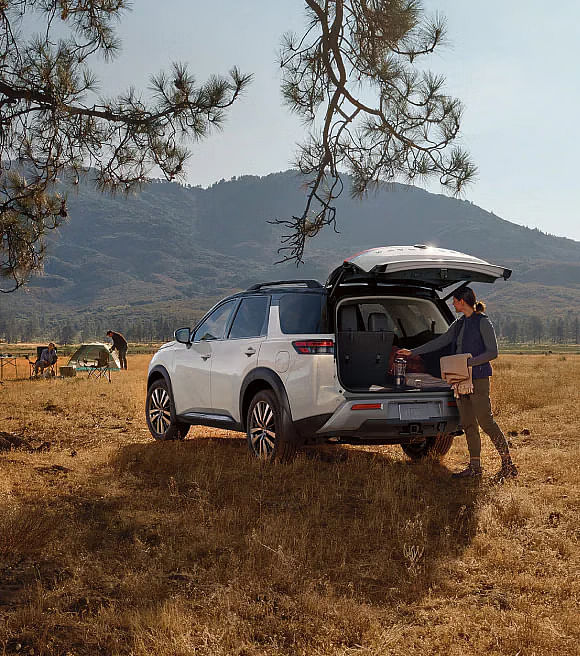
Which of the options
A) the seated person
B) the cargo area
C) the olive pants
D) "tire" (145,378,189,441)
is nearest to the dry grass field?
the olive pants

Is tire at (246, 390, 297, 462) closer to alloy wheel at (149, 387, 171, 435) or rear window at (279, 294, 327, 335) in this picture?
rear window at (279, 294, 327, 335)

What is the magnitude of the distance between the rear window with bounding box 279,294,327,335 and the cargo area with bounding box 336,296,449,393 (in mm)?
278

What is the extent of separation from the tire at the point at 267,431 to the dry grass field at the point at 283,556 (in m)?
0.15

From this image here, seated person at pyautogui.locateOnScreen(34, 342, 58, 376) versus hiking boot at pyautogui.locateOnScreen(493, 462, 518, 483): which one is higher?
seated person at pyautogui.locateOnScreen(34, 342, 58, 376)

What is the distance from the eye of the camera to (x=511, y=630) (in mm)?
3732

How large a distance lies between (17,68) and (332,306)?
507 cm

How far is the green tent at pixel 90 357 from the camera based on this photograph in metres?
30.1

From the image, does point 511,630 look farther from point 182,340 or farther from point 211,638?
point 182,340

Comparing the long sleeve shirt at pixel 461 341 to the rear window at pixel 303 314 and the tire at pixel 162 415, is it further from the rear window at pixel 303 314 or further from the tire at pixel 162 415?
the tire at pixel 162 415

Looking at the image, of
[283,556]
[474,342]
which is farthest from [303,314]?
[283,556]

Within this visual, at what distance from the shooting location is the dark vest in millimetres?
7309

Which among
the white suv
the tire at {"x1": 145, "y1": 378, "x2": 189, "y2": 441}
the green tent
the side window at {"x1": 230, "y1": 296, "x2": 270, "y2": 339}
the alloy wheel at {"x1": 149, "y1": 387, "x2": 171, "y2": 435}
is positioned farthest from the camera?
the green tent

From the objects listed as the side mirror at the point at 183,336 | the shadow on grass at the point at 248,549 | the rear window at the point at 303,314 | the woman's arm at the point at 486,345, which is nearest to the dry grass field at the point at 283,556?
the shadow on grass at the point at 248,549

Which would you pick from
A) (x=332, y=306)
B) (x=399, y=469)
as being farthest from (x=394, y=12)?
(x=399, y=469)
